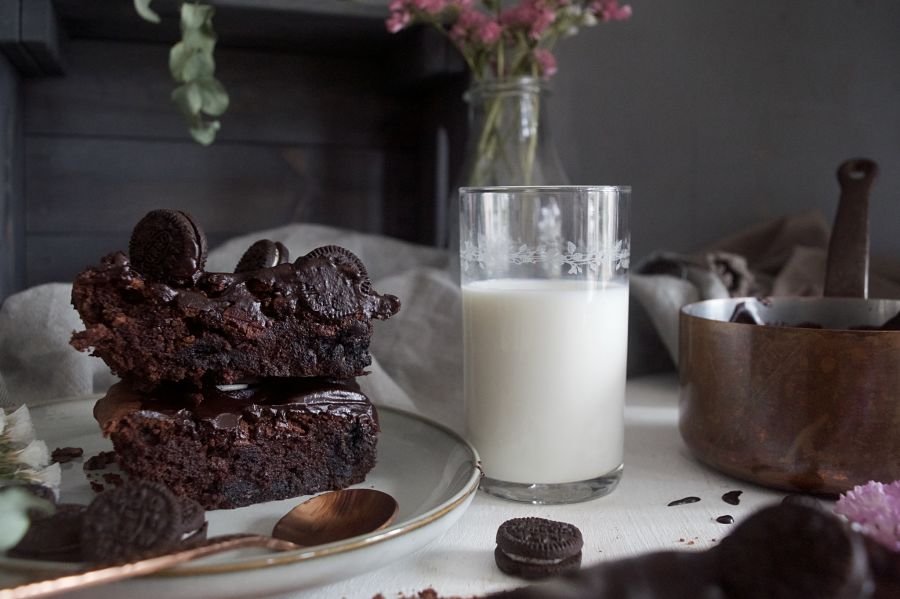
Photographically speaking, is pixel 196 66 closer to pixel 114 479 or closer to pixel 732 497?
pixel 114 479

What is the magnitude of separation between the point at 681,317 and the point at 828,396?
219 millimetres

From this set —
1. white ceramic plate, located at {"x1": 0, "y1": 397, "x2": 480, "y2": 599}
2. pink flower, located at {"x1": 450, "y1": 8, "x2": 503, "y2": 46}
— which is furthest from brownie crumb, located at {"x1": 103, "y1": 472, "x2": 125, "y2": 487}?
pink flower, located at {"x1": 450, "y1": 8, "x2": 503, "y2": 46}

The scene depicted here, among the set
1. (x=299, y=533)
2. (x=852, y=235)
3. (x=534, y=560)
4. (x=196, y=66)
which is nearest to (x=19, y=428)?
(x=299, y=533)

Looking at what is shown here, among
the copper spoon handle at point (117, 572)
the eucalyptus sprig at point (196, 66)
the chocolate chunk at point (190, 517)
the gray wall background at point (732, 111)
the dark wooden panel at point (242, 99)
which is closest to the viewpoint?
the copper spoon handle at point (117, 572)

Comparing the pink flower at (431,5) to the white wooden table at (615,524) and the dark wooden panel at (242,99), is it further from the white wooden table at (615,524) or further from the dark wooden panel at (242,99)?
the white wooden table at (615,524)

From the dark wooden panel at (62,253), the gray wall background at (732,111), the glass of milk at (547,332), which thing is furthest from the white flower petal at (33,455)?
the gray wall background at (732,111)

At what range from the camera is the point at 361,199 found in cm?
180

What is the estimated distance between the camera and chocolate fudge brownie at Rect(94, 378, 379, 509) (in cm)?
82

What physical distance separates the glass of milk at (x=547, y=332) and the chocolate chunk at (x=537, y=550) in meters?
0.17

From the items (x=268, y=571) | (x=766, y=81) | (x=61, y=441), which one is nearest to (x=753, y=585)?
(x=268, y=571)

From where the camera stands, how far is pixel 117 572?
0.56 metres

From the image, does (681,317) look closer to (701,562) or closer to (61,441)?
(701,562)

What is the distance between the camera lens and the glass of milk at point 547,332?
886mm

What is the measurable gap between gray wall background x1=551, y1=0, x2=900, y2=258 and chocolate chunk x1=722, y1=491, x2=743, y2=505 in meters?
1.04
